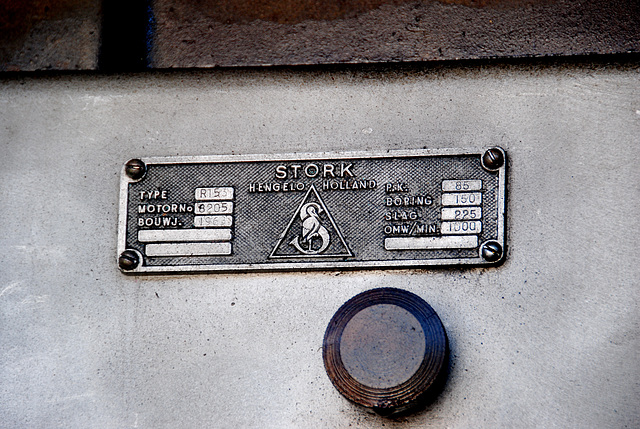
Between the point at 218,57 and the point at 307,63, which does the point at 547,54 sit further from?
the point at 218,57

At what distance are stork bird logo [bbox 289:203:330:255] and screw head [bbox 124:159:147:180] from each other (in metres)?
0.47

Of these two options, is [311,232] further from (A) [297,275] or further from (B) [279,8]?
(B) [279,8]

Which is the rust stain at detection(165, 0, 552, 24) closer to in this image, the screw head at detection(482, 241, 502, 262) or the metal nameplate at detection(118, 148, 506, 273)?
the metal nameplate at detection(118, 148, 506, 273)

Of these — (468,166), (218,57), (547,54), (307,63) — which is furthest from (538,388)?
(218,57)

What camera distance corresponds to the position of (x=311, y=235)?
1.98 metres

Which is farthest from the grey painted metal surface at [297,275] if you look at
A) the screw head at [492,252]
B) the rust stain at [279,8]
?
the rust stain at [279,8]

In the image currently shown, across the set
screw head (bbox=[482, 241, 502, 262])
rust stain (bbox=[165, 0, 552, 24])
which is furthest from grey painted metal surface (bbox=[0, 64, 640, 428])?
rust stain (bbox=[165, 0, 552, 24])

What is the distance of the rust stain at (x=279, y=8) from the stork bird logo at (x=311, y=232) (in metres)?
0.55

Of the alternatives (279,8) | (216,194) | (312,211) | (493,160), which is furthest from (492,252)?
(279,8)

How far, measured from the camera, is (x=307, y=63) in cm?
207

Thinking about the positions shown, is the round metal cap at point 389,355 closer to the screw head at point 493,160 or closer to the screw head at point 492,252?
the screw head at point 492,252

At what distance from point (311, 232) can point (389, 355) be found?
0.41 metres

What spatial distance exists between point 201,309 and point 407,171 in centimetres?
67

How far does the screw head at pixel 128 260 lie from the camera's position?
6.57 ft
